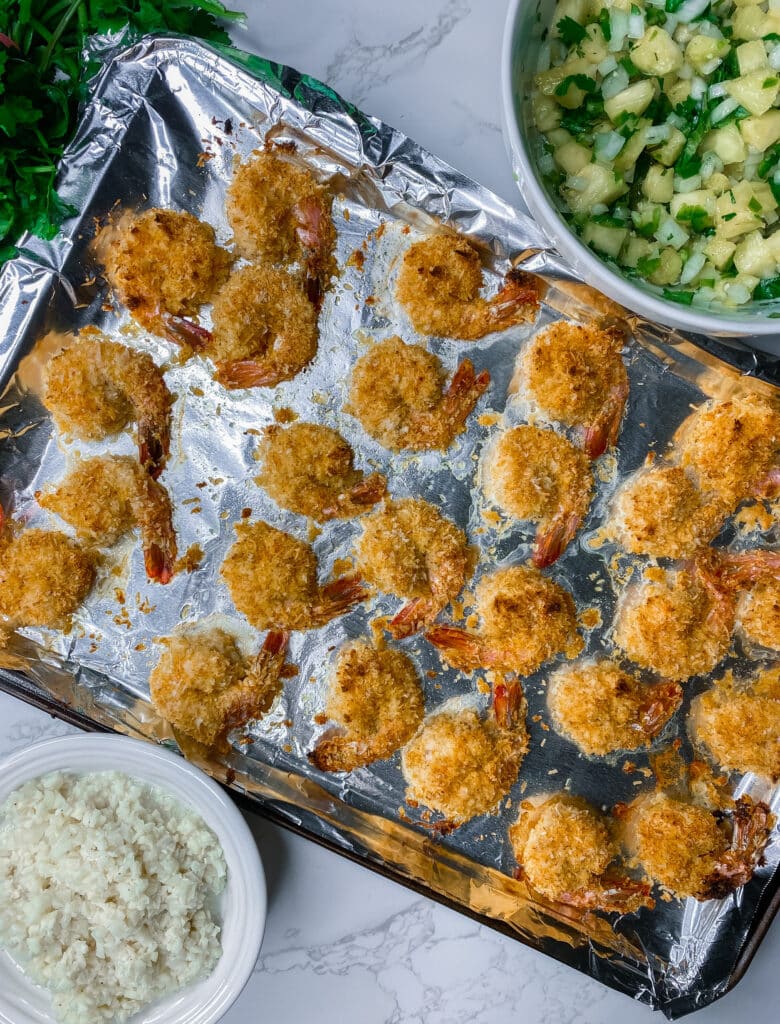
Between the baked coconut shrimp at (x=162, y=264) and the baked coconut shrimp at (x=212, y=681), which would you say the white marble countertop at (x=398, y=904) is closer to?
the baked coconut shrimp at (x=212, y=681)

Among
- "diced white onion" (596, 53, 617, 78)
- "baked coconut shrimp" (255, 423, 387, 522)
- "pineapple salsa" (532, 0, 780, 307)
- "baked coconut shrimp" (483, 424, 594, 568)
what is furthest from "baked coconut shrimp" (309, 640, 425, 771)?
"diced white onion" (596, 53, 617, 78)

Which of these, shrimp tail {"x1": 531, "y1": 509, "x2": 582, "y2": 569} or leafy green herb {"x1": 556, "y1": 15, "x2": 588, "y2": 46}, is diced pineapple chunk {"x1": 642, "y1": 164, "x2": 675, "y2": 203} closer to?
leafy green herb {"x1": 556, "y1": 15, "x2": 588, "y2": 46}

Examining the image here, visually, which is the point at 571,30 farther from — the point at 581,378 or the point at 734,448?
the point at 734,448

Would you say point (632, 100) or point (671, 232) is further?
point (671, 232)

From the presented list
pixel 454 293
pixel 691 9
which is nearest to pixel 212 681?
pixel 454 293

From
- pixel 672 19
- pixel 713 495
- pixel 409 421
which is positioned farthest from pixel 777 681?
pixel 672 19

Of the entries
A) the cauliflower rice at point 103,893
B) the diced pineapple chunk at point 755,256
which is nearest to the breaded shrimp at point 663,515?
the diced pineapple chunk at point 755,256
